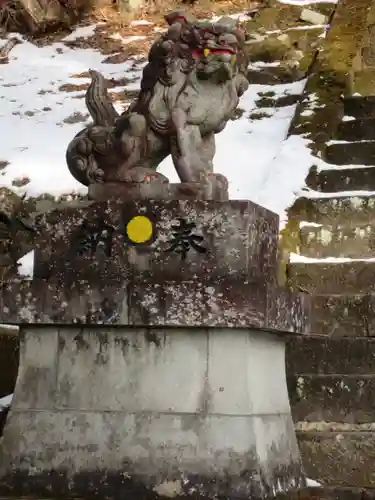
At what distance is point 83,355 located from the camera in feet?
14.8

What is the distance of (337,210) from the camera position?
743cm

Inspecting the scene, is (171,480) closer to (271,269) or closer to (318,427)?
(271,269)

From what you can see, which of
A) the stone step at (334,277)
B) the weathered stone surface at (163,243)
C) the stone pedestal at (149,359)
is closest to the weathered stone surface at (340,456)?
the stone pedestal at (149,359)

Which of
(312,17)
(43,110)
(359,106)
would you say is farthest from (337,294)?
(312,17)

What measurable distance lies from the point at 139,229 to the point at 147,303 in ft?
1.54

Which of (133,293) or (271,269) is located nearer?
(133,293)

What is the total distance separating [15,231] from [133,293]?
3.91 meters

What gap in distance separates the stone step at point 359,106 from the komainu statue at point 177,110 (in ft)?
13.7

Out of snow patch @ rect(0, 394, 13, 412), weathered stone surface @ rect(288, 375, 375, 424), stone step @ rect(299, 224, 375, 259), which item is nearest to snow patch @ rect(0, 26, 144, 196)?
stone step @ rect(299, 224, 375, 259)

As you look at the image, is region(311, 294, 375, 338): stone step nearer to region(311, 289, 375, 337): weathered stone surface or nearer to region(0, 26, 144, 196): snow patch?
region(311, 289, 375, 337): weathered stone surface

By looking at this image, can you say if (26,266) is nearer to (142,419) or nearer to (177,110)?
(177,110)

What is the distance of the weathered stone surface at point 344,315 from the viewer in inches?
250

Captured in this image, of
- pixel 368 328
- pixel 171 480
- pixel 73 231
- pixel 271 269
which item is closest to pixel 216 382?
pixel 171 480

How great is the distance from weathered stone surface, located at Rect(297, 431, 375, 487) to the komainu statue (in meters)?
2.05
